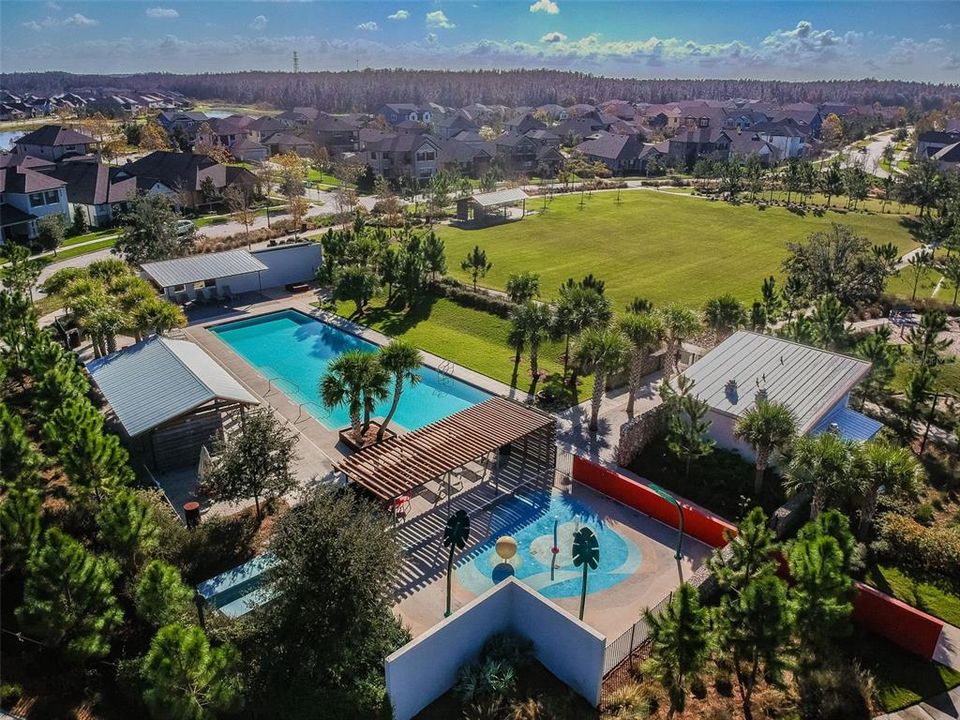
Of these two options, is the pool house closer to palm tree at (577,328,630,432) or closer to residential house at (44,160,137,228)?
palm tree at (577,328,630,432)

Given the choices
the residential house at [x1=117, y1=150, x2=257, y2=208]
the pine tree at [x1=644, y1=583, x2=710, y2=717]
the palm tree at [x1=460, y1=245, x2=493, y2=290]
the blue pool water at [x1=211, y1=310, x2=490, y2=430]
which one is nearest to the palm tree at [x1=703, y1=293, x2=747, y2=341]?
the blue pool water at [x1=211, y1=310, x2=490, y2=430]

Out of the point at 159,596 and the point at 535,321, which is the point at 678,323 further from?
the point at 159,596

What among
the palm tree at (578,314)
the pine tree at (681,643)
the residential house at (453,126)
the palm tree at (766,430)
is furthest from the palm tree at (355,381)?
the residential house at (453,126)

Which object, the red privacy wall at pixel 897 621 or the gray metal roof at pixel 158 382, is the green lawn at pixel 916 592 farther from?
the gray metal roof at pixel 158 382

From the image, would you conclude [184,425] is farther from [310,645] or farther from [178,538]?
[310,645]

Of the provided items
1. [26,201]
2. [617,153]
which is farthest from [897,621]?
[617,153]
